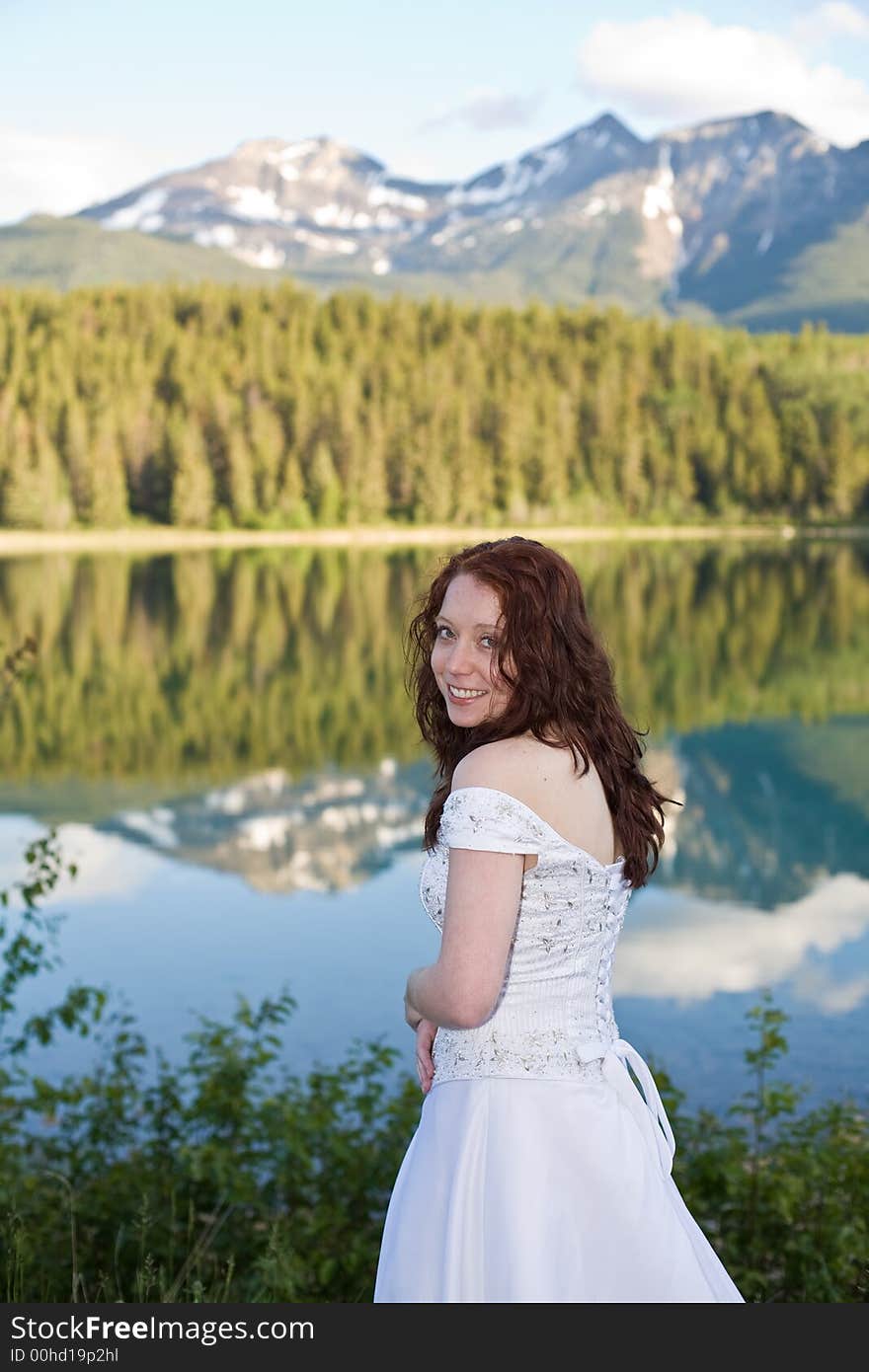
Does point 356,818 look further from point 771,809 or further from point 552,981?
point 552,981

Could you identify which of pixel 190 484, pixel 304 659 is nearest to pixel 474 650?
pixel 304 659

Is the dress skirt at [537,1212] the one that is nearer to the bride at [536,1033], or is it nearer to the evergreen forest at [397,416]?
the bride at [536,1033]

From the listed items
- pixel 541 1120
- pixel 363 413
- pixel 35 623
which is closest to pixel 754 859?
pixel 541 1120

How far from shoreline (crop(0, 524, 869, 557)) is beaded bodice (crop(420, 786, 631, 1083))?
226 ft

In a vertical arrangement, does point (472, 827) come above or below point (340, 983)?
above

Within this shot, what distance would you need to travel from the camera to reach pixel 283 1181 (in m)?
6.34

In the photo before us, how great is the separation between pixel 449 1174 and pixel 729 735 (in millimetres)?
20772

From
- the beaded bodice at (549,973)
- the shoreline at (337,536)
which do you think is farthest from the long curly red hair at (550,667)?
the shoreline at (337,536)

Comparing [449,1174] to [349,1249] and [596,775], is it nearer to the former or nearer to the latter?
[596,775]

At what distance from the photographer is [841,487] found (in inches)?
3578

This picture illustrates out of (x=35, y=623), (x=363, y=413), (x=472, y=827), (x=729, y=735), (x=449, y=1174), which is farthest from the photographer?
(x=363, y=413)

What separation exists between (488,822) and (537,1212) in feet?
2.17

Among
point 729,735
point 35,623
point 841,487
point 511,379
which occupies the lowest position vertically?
point 729,735

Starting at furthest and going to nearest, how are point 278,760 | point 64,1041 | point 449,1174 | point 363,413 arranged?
1. point 363,413
2. point 278,760
3. point 64,1041
4. point 449,1174
